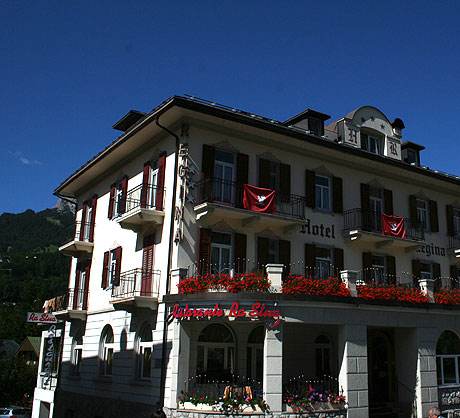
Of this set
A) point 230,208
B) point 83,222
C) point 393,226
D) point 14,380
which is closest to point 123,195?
point 83,222

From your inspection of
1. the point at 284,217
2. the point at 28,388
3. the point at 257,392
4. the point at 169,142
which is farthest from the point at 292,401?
the point at 28,388

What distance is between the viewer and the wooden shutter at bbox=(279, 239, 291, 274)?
21.7 metres

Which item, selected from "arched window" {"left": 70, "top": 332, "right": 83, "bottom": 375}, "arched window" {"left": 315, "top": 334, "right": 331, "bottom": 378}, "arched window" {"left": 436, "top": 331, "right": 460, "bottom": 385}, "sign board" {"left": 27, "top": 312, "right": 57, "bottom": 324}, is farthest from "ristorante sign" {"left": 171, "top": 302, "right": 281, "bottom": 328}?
"sign board" {"left": 27, "top": 312, "right": 57, "bottom": 324}

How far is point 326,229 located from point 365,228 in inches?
81.6

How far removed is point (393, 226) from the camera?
2445 cm

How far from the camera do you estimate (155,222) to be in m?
21.2

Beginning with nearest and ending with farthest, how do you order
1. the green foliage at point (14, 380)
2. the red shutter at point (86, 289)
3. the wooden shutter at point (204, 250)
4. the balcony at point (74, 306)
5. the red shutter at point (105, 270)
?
the wooden shutter at point (204, 250), the red shutter at point (105, 270), the balcony at point (74, 306), the red shutter at point (86, 289), the green foliage at point (14, 380)

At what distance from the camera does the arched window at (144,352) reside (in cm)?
2047

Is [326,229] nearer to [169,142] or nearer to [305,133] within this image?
[305,133]

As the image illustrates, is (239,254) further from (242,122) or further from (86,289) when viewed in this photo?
(86,289)

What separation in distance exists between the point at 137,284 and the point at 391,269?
11.7 m

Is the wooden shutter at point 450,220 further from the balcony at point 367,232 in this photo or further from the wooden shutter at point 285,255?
the wooden shutter at point 285,255

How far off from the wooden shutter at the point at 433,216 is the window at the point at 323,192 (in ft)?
22.7

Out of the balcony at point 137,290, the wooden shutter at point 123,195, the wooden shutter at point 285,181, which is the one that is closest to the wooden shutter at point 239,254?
the wooden shutter at point 285,181
